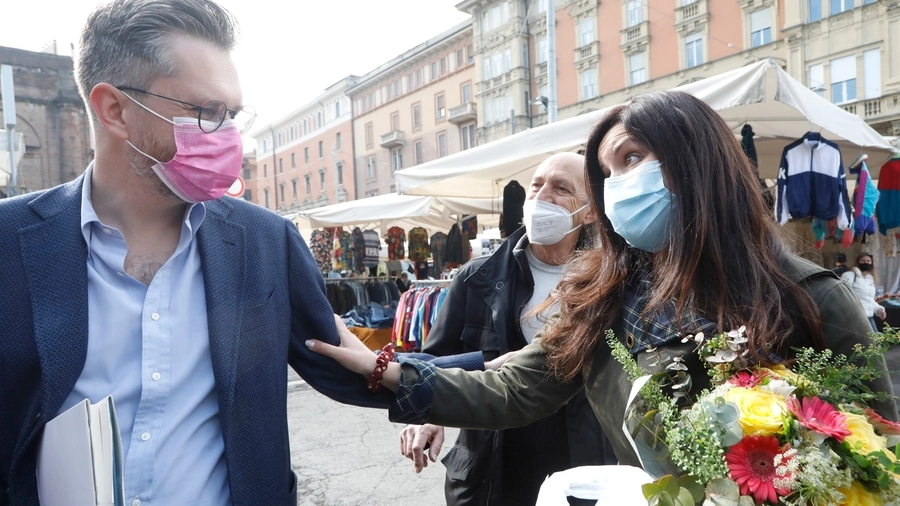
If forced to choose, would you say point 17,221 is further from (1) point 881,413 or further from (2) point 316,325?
(1) point 881,413

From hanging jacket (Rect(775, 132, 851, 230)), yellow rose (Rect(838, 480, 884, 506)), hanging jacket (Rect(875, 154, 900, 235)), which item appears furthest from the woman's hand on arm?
hanging jacket (Rect(875, 154, 900, 235))

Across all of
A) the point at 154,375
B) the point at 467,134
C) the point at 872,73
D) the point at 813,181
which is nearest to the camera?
the point at 154,375

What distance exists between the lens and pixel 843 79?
A: 18578 mm

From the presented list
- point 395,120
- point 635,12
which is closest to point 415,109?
point 395,120

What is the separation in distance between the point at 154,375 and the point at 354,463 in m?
3.88

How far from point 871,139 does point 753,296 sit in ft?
15.9

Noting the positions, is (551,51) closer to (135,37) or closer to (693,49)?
(135,37)

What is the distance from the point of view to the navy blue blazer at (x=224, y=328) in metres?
1.17

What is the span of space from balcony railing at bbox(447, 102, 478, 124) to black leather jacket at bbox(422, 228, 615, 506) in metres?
32.8

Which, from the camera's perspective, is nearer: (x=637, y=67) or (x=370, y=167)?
(x=637, y=67)

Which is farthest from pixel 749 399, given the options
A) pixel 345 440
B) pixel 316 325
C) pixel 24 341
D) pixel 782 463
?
pixel 345 440

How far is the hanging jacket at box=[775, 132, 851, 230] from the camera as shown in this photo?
16.1 ft

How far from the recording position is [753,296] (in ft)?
4.08

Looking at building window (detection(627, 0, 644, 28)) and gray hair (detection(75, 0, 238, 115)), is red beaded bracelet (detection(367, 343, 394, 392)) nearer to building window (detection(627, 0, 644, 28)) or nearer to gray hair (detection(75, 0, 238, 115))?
gray hair (detection(75, 0, 238, 115))
